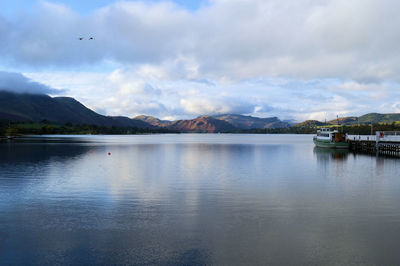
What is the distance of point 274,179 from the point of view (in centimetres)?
3922

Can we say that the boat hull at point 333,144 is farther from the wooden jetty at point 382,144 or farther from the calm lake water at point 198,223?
the calm lake water at point 198,223

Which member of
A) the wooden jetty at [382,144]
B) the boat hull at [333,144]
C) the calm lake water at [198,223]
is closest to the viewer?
the calm lake water at [198,223]

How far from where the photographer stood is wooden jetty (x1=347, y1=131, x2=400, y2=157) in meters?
81.1

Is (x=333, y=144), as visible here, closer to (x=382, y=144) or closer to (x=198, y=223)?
(x=382, y=144)

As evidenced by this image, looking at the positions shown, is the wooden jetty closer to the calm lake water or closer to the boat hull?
the boat hull

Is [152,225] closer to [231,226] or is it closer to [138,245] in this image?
[138,245]

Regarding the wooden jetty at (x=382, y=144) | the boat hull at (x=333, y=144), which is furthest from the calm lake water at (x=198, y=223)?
the boat hull at (x=333, y=144)

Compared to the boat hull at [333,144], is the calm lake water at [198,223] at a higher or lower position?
lower

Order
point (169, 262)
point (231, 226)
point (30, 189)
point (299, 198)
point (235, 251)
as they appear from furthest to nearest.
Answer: point (30, 189) < point (299, 198) < point (231, 226) < point (235, 251) < point (169, 262)

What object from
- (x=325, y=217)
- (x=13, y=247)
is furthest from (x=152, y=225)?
(x=325, y=217)

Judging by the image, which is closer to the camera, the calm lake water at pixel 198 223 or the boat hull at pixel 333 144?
the calm lake water at pixel 198 223

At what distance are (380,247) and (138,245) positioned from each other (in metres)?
12.1

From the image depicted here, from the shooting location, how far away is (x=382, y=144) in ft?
281

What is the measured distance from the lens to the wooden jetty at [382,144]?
81125 mm
